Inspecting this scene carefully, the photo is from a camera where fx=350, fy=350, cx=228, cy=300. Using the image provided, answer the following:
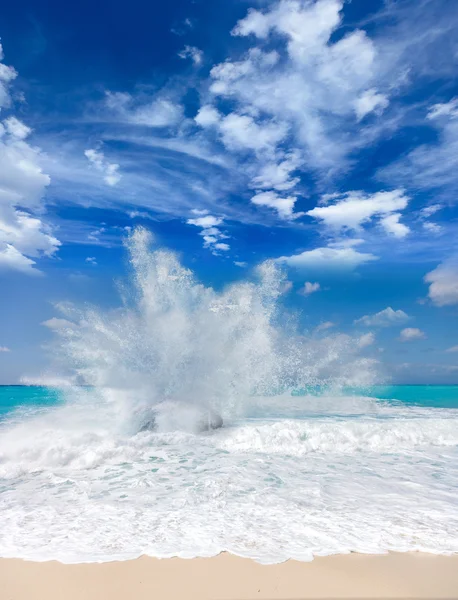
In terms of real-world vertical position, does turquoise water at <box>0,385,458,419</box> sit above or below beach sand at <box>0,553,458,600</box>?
above

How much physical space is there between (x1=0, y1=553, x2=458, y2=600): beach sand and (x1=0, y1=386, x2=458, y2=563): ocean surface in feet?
0.64

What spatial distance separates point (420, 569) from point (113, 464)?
695 centimetres

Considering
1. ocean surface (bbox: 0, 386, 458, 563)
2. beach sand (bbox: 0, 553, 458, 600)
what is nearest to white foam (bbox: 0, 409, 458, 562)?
ocean surface (bbox: 0, 386, 458, 563)

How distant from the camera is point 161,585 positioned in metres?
3.63

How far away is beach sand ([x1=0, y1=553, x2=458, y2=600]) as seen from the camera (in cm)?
352

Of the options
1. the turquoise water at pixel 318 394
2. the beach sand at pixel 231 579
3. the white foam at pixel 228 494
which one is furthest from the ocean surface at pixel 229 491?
the turquoise water at pixel 318 394

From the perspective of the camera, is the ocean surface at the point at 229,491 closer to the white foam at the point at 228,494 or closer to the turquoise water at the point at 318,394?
the white foam at the point at 228,494

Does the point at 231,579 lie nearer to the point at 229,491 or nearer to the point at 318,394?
the point at 229,491

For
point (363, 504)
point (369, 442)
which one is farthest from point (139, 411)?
point (363, 504)

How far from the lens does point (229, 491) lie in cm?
656

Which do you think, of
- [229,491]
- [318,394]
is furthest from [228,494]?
[318,394]

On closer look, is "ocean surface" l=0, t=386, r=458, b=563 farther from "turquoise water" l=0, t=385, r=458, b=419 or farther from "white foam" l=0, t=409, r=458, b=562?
"turquoise water" l=0, t=385, r=458, b=419

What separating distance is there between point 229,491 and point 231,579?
2.90 m

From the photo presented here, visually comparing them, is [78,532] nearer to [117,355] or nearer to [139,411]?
[139,411]
